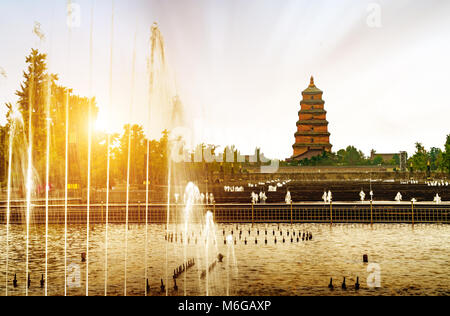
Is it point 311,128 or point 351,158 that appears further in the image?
point 311,128

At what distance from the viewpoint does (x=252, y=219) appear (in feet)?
66.1

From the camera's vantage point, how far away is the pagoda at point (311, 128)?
114m

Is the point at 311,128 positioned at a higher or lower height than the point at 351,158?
higher

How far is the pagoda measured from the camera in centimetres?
11356

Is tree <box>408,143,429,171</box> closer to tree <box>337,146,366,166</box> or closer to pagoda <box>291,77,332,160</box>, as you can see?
tree <box>337,146,366,166</box>

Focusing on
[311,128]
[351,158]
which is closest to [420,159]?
[351,158]

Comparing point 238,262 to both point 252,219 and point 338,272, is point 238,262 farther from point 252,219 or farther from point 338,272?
point 252,219

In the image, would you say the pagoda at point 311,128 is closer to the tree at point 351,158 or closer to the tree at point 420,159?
the tree at point 351,158

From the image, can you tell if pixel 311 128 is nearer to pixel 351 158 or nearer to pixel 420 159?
pixel 351 158

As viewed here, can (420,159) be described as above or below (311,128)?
below

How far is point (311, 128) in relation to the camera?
382 feet

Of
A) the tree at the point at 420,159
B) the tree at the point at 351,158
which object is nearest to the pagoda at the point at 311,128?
the tree at the point at 351,158

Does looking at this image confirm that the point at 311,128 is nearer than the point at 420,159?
No
